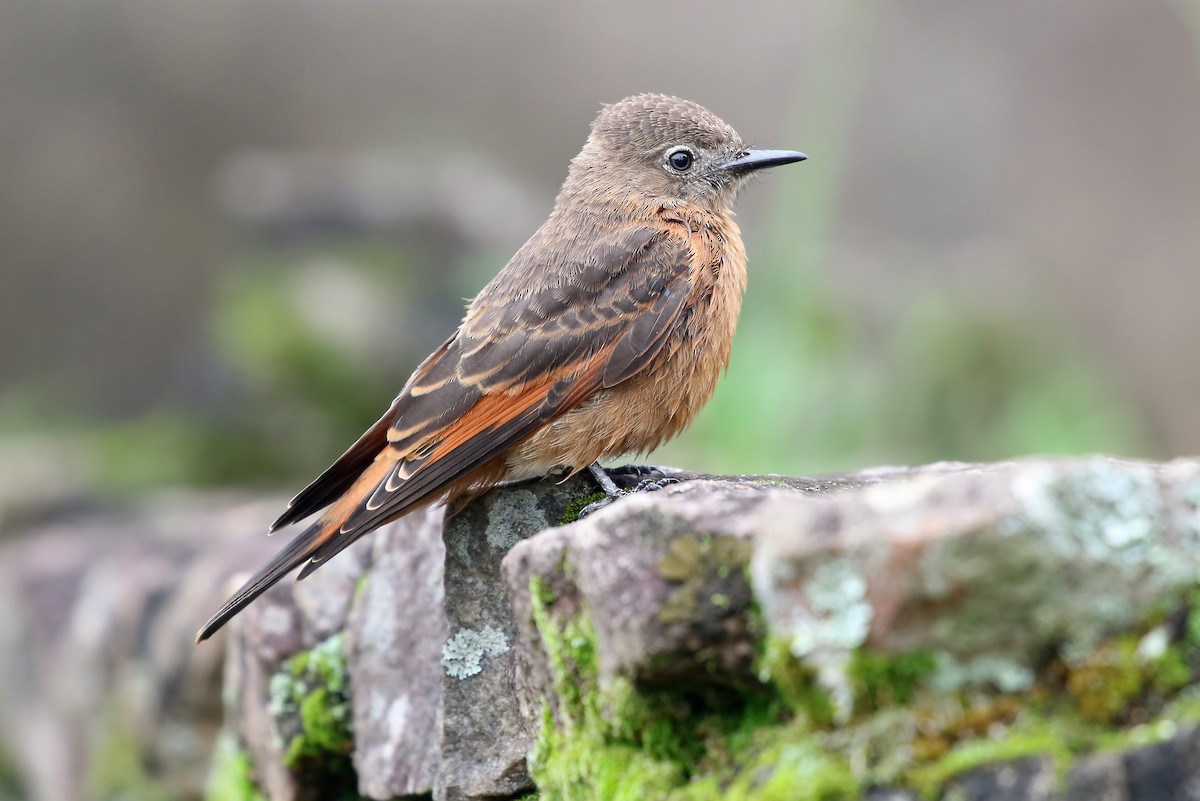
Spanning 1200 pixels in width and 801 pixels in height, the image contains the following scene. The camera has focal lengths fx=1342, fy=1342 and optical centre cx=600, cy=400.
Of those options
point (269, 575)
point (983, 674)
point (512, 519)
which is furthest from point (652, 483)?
point (983, 674)

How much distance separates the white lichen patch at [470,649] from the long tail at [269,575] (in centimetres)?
57

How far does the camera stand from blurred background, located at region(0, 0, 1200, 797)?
10703 mm

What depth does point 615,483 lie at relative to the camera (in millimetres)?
5129

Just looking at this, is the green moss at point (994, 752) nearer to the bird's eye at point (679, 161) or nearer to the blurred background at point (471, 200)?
the bird's eye at point (679, 161)

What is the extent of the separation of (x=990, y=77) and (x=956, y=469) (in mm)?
11012

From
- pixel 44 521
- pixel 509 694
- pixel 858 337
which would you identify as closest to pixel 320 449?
pixel 44 521

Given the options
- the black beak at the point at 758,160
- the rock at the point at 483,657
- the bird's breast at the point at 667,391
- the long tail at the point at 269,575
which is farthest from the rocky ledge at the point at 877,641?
the black beak at the point at 758,160

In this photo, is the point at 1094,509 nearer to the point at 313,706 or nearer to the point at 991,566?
the point at 991,566

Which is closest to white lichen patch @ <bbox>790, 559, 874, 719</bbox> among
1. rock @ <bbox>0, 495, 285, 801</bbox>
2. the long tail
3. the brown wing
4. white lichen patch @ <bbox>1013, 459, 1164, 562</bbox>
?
white lichen patch @ <bbox>1013, 459, 1164, 562</bbox>

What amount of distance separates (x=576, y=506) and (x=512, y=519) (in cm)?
25

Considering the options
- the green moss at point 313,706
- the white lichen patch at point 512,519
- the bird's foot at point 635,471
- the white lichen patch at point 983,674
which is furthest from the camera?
the bird's foot at point 635,471

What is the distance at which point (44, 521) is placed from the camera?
30.8 feet

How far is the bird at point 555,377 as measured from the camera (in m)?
4.69

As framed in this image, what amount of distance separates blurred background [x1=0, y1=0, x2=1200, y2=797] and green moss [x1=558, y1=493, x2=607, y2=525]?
213 inches
